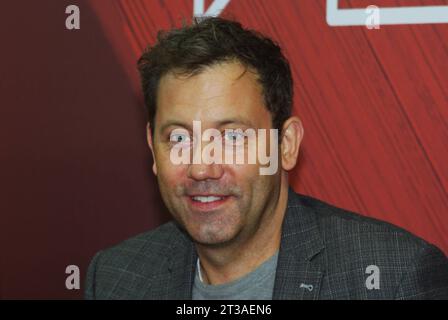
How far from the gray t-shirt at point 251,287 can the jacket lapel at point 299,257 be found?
0.04m

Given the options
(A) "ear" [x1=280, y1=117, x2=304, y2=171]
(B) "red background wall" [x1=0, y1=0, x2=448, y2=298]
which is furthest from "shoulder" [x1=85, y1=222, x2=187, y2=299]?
(A) "ear" [x1=280, y1=117, x2=304, y2=171]

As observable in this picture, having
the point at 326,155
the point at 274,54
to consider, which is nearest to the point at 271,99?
the point at 274,54

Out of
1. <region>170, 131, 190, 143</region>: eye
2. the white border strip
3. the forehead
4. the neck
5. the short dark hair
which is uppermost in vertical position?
the white border strip

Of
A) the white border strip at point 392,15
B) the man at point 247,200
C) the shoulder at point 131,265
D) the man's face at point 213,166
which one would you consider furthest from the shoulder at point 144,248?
the white border strip at point 392,15

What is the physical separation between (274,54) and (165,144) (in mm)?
331

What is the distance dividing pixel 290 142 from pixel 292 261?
0.91ft

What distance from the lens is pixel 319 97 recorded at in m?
1.82

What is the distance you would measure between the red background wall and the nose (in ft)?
1.63

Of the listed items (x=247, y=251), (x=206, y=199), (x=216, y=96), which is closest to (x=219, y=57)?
(x=216, y=96)

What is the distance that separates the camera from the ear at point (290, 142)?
5.07 feet

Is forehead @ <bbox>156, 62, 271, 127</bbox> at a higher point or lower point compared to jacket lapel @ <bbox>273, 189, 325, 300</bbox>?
higher

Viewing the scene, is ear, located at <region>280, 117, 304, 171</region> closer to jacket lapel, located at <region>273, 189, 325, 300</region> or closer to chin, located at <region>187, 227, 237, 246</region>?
jacket lapel, located at <region>273, 189, 325, 300</region>

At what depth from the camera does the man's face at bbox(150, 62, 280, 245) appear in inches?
55.8

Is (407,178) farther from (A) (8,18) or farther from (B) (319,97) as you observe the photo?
(A) (8,18)
